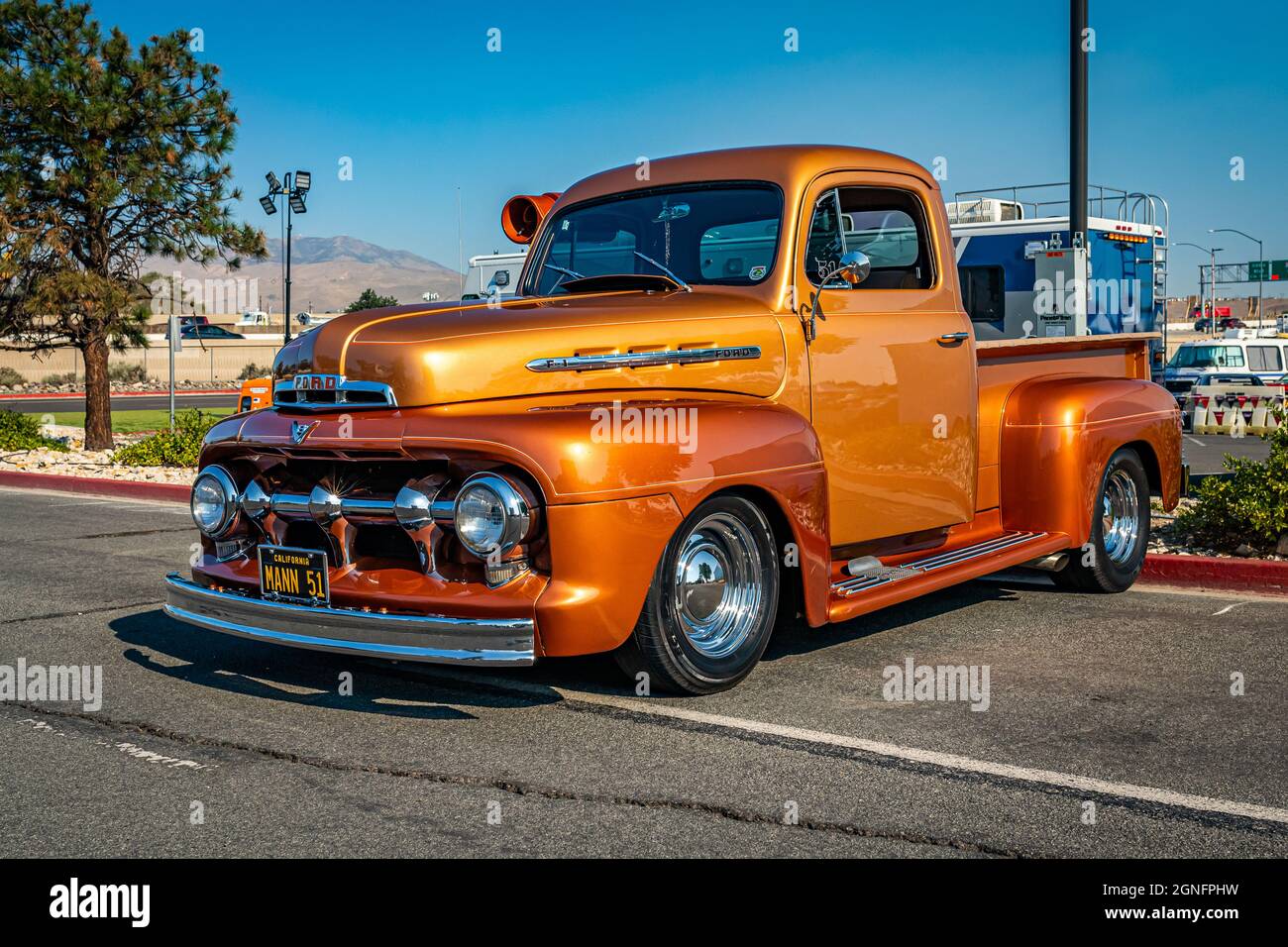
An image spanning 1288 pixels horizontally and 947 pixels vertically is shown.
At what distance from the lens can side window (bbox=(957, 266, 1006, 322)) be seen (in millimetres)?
14422

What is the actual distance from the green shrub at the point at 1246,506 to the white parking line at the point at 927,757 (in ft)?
14.5

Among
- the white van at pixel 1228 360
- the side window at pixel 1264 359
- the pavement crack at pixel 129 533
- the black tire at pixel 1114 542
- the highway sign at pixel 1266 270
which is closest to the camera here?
the black tire at pixel 1114 542

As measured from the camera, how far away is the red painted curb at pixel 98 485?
14.5 meters

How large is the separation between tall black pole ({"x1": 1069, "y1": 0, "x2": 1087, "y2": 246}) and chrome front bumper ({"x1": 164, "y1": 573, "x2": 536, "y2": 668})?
8479 mm

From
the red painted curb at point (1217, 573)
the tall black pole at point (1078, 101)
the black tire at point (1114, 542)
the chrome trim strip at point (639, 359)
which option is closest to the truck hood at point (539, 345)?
the chrome trim strip at point (639, 359)

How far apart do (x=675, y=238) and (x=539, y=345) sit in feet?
4.49

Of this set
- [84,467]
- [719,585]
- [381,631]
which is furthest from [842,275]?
[84,467]

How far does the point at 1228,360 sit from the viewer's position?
25812 mm

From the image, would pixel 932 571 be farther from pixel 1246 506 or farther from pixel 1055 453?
pixel 1246 506

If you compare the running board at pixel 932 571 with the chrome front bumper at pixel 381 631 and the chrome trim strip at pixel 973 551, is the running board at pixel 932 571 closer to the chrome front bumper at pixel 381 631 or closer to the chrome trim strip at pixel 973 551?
the chrome trim strip at pixel 973 551

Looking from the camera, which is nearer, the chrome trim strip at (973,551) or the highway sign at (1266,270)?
the chrome trim strip at (973,551)
